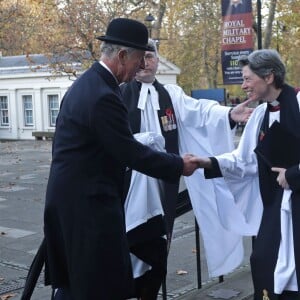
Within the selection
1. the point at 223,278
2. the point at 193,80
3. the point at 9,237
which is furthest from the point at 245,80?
the point at 193,80

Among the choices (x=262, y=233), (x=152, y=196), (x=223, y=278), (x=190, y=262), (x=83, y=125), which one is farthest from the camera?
(x=190, y=262)

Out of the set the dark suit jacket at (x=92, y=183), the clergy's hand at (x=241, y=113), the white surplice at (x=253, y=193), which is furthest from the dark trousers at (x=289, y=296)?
the clergy's hand at (x=241, y=113)

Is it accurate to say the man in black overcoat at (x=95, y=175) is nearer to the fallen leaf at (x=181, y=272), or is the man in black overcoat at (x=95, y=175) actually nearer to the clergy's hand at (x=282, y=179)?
the clergy's hand at (x=282, y=179)

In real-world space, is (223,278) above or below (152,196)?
below

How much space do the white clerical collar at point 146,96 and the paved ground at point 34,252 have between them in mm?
1616

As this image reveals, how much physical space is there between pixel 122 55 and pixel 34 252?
14.0 feet

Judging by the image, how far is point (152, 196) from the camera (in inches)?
163

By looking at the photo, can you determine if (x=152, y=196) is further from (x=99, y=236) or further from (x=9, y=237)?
(x=9, y=237)

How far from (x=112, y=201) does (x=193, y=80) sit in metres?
39.9

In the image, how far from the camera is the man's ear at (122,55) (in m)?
2.99

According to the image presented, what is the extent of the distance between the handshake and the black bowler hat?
27.4 inches

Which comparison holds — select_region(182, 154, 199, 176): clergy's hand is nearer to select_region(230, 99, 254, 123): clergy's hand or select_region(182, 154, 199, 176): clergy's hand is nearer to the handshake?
the handshake

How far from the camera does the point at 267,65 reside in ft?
11.2

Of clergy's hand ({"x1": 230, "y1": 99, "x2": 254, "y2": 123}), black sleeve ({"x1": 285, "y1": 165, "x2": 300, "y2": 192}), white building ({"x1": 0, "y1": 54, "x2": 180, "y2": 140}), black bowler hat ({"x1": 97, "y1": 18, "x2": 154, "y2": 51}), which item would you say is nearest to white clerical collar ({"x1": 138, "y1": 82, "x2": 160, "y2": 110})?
clergy's hand ({"x1": 230, "y1": 99, "x2": 254, "y2": 123})
